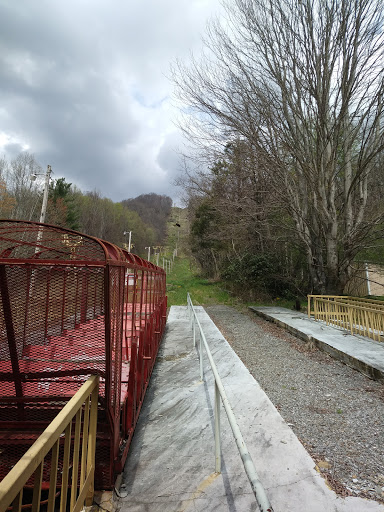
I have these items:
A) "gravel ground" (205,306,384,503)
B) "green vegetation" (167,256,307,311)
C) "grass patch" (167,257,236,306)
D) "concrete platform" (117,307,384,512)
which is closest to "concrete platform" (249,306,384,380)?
"gravel ground" (205,306,384,503)

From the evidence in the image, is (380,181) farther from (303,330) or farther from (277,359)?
(277,359)

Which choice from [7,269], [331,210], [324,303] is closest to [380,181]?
[331,210]

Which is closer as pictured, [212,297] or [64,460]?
[64,460]

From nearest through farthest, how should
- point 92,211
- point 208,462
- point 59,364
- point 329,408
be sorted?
1. point 59,364
2. point 208,462
3. point 329,408
4. point 92,211

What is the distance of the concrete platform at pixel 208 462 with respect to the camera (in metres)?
2.26

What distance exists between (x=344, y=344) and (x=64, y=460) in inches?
275

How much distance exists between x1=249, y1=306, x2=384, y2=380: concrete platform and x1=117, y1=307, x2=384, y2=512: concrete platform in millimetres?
2453

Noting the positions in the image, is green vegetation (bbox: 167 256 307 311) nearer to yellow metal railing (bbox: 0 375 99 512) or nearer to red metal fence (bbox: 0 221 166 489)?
red metal fence (bbox: 0 221 166 489)

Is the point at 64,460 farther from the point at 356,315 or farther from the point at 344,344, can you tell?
the point at 356,315

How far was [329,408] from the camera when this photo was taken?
4.15m

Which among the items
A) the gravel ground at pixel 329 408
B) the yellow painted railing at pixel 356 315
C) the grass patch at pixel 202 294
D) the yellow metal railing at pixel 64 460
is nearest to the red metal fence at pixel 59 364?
the yellow metal railing at pixel 64 460

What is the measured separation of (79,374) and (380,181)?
671 inches

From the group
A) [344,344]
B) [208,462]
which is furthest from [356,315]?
[208,462]

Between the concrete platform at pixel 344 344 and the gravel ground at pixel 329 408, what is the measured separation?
0.52 feet
